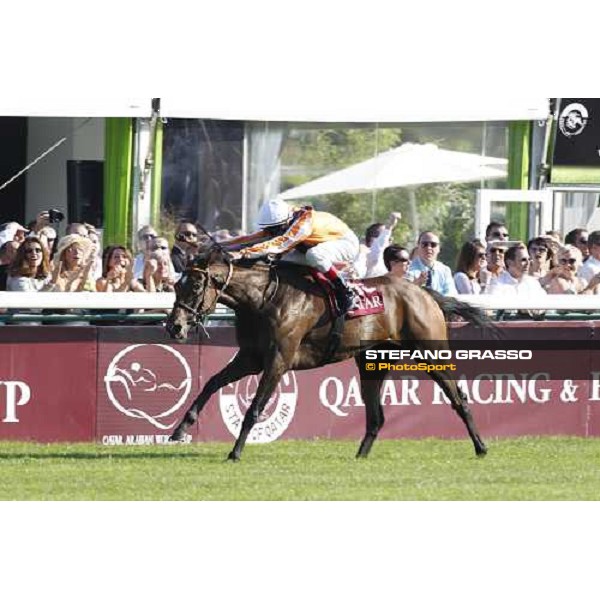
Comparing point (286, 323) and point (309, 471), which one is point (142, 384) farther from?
point (309, 471)

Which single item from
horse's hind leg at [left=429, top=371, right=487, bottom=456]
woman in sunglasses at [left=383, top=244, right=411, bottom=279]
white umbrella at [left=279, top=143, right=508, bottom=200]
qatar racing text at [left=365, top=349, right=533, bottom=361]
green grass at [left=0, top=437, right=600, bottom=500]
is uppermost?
white umbrella at [left=279, top=143, right=508, bottom=200]

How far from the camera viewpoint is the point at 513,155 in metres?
20.3

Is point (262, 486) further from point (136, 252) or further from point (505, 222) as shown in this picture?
point (505, 222)

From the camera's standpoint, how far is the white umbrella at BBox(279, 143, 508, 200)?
67.5 ft

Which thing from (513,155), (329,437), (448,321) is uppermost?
(513,155)

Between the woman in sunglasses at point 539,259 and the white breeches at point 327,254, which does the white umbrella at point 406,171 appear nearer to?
the woman in sunglasses at point 539,259

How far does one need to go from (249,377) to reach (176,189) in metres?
4.62

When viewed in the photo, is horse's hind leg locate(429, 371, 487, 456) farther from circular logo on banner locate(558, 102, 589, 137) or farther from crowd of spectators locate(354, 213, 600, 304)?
circular logo on banner locate(558, 102, 589, 137)

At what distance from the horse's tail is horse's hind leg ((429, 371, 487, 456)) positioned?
0.69 m

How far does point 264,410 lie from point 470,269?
2.55 m

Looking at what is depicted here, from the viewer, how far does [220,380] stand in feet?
47.1

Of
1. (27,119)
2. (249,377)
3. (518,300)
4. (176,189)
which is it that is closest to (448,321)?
(518,300)

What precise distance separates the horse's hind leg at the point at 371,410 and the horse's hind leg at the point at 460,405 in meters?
0.50

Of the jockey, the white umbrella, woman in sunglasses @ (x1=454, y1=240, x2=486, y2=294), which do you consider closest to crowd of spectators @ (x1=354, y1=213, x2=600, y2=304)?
woman in sunglasses @ (x1=454, y1=240, x2=486, y2=294)
